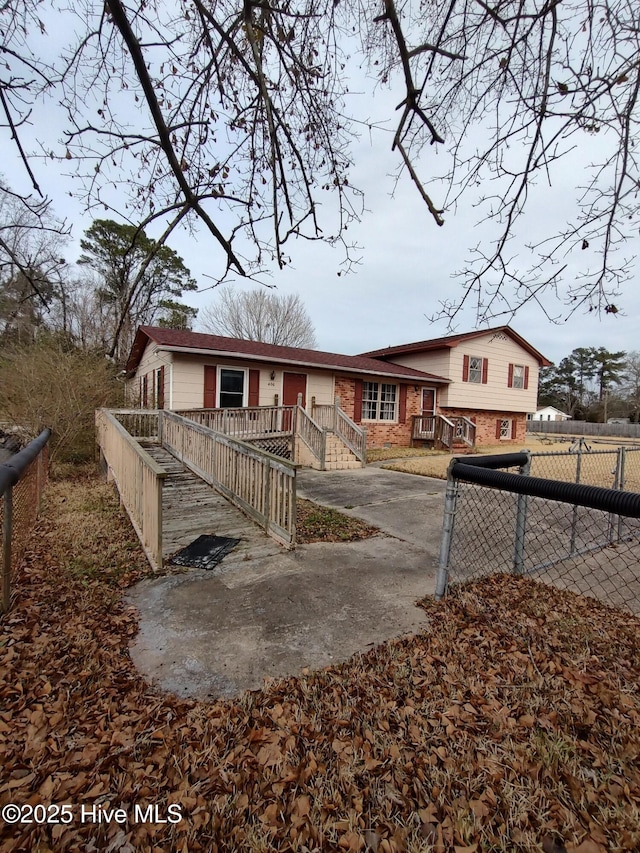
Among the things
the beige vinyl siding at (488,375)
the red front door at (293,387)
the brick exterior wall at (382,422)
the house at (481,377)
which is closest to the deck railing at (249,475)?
the red front door at (293,387)

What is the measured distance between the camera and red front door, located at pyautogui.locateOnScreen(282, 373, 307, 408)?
13.6 metres

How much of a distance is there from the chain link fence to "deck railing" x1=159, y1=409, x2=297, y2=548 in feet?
6.54

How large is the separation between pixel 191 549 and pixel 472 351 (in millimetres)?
16555

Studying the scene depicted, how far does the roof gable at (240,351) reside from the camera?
11500mm

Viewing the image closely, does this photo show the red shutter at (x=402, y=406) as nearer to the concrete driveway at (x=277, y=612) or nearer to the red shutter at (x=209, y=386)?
the red shutter at (x=209, y=386)

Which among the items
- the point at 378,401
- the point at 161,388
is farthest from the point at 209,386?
the point at 378,401

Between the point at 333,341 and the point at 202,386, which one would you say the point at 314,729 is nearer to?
the point at 202,386

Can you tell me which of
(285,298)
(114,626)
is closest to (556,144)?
(114,626)

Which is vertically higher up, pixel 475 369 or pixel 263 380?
pixel 475 369

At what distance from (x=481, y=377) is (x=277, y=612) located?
17.5m

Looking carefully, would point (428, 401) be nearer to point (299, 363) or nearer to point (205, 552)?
point (299, 363)

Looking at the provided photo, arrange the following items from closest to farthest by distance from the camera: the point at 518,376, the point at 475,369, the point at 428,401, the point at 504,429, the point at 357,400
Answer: the point at 357,400
the point at 428,401
the point at 475,369
the point at 518,376
the point at 504,429

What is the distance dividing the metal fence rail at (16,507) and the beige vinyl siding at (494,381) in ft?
51.0

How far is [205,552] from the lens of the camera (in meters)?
4.51
